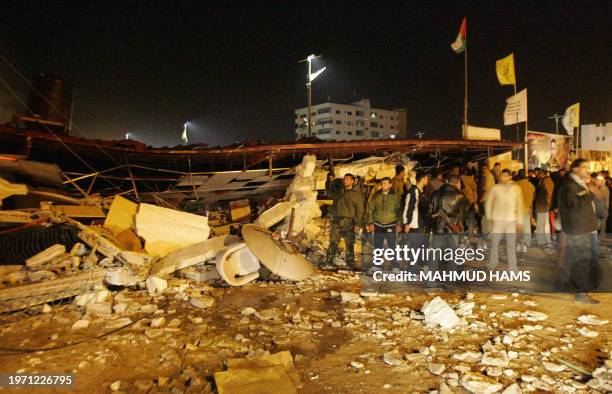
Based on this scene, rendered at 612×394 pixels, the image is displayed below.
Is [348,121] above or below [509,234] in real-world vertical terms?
above

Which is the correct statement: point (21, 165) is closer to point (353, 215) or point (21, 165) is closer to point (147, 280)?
point (147, 280)

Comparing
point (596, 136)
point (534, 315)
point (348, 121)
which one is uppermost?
point (348, 121)

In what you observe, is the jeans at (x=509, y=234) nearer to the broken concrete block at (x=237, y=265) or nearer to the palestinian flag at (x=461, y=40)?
the broken concrete block at (x=237, y=265)

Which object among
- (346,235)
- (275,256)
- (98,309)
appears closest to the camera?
(98,309)

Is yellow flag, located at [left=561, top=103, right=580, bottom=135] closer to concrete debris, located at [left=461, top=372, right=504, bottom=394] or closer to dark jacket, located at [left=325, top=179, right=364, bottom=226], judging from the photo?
dark jacket, located at [left=325, top=179, right=364, bottom=226]

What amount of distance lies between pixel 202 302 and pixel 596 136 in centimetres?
5929

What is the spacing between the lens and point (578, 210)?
5430 mm

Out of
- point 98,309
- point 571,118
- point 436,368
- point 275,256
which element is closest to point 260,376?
point 436,368

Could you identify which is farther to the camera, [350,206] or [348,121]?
[348,121]

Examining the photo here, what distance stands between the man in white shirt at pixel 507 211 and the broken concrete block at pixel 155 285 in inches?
212

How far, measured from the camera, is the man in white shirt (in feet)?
20.5

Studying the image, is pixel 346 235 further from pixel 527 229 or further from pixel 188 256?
pixel 527 229

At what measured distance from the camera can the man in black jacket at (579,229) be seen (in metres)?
5.43

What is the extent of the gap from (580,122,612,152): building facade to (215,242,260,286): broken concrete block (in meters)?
51.2
